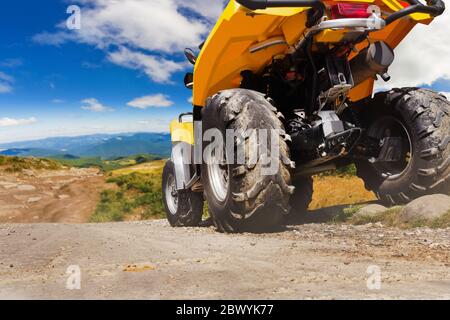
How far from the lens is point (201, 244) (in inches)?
155

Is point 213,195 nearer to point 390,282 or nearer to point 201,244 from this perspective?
point 201,244

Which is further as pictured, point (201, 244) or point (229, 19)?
point (229, 19)

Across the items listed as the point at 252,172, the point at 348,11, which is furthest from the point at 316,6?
the point at 252,172

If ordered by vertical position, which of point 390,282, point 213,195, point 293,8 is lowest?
point 390,282

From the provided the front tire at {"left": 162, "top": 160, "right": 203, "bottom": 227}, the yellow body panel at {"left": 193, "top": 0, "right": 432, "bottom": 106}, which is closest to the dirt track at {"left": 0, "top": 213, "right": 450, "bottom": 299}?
the yellow body panel at {"left": 193, "top": 0, "right": 432, "bottom": 106}

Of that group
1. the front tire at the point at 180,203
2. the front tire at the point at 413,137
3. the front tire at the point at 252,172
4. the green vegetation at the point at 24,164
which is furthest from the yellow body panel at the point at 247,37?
the green vegetation at the point at 24,164

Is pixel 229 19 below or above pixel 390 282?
above

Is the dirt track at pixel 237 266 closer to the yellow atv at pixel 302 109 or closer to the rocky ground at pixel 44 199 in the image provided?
the yellow atv at pixel 302 109

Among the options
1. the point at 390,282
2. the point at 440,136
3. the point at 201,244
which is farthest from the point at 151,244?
the point at 440,136

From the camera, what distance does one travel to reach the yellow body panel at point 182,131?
670 centimetres

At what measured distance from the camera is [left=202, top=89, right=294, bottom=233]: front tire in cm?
418

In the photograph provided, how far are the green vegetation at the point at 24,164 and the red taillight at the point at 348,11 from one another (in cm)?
2570
